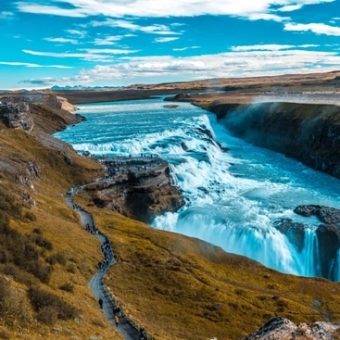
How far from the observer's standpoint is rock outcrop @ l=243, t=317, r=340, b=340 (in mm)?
17977

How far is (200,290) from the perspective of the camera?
3966 centimetres

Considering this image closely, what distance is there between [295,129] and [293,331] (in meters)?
105

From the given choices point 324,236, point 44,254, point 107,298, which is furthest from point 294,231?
point 44,254

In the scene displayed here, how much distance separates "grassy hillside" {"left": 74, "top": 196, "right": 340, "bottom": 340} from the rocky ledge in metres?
16.7

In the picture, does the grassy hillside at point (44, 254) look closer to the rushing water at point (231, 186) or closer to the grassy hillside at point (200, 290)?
the grassy hillside at point (200, 290)

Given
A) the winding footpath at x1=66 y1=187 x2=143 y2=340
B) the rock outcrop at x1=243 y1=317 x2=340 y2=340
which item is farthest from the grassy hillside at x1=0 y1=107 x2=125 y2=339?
the rock outcrop at x1=243 y1=317 x2=340 y2=340

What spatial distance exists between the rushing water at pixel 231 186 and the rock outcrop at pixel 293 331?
34995mm

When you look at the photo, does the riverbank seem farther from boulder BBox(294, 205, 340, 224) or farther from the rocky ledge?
boulder BBox(294, 205, 340, 224)

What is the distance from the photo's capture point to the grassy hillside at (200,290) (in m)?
34.4

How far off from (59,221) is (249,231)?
23866 mm

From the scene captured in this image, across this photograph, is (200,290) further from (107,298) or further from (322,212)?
(322,212)

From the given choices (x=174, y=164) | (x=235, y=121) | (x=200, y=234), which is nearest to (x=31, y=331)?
(x=200, y=234)

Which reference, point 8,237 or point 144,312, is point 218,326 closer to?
point 144,312

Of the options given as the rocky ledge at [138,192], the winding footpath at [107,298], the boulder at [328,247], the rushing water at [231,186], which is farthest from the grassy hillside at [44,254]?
the boulder at [328,247]
